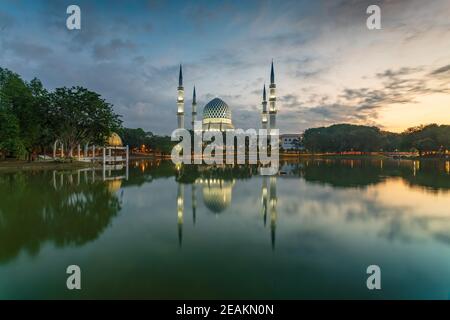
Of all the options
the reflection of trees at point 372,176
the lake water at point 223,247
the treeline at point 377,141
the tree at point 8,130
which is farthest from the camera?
the treeline at point 377,141

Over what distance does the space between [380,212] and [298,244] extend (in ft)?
19.4

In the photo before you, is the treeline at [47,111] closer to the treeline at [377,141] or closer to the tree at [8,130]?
the tree at [8,130]

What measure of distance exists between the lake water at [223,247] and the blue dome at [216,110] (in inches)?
3032

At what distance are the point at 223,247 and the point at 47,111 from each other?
3437cm

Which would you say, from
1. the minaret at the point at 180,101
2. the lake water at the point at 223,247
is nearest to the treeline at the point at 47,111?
the lake water at the point at 223,247

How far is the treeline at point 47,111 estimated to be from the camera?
3266cm

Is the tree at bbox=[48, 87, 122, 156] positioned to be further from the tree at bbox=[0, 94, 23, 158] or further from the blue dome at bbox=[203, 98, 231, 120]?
the blue dome at bbox=[203, 98, 231, 120]

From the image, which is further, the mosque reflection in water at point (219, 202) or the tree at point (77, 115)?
the tree at point (77, 115)

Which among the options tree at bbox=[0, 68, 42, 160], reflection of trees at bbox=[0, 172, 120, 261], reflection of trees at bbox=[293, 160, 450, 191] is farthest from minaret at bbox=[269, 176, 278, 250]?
tree at bbox=[0, 68, 42, 160]

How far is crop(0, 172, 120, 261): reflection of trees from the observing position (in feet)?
25.9

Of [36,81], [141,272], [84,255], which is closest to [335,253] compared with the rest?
[141,272]

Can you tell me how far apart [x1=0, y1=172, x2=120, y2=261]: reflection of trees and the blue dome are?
245 ft

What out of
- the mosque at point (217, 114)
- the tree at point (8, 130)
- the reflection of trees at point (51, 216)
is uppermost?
the mosque at point (217, 114)

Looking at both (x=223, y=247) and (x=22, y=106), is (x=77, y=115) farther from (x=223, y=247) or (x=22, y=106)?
(x=223, y=247)
